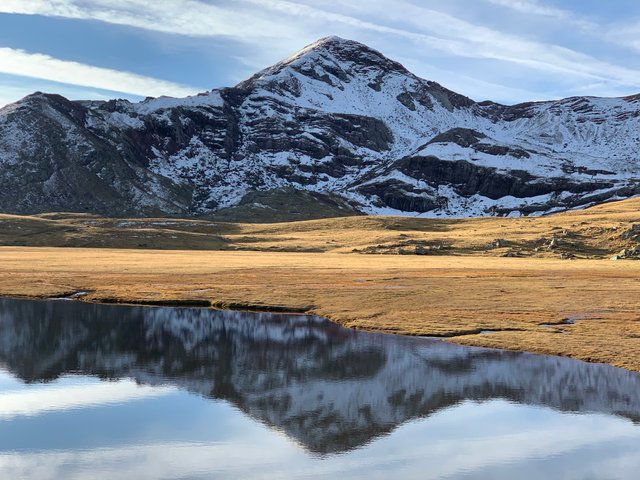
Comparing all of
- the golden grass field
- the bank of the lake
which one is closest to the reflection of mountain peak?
the bank of the lake

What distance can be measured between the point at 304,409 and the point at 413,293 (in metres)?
41.6

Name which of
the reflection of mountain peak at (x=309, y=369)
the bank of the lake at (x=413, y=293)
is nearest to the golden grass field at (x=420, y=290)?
the bank of the lake at (x=413, y=293)

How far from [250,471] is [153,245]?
533 ft

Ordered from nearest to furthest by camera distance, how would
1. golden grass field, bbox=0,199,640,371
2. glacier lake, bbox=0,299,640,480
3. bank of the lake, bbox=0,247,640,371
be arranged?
1. glacier lake, bbox=0,299,640,480
2. bank of the lake, bbox=0,247,640,371
3. golden grass field, bbox=0,199,640,371

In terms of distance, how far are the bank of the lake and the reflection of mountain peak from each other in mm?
3803

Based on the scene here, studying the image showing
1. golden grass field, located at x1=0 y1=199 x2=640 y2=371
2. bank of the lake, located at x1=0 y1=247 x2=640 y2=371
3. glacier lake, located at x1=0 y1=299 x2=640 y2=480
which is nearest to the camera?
glacier lake, located at x1=0 y1=299 x2=640 y2=480

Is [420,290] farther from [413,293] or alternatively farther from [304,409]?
[304,409]

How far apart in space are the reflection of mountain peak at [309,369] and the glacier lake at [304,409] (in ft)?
0.54

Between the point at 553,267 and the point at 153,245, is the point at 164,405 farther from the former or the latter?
the point at 153,245

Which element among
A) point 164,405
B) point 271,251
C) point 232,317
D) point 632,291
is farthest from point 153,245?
point 164,405

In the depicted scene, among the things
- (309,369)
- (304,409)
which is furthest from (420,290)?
(304,409)

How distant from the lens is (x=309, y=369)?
1780 inches

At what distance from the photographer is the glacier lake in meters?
28.1

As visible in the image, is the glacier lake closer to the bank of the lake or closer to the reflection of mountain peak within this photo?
the reflection of mountain peak
